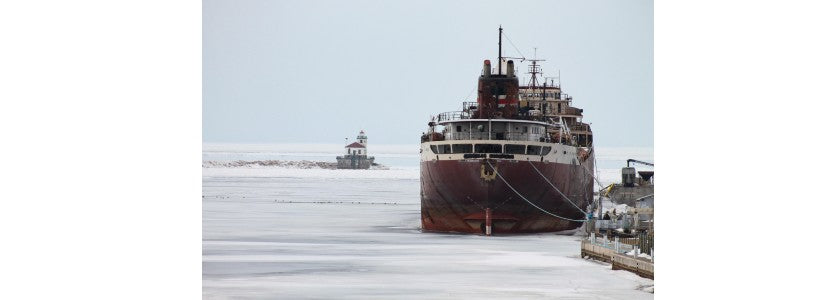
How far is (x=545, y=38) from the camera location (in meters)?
15.4

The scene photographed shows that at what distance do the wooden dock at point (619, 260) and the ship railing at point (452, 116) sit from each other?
3475 mm

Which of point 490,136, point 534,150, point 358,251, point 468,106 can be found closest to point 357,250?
point 358,251

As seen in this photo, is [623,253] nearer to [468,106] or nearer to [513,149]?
[468,106]

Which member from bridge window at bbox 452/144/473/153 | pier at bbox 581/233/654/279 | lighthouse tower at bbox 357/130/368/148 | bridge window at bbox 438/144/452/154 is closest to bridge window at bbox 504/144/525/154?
bridge window at bbox 452/144/473/153

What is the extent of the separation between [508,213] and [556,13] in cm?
535

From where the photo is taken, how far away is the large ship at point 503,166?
19.6m

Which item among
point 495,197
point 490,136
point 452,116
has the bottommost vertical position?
point 495,197

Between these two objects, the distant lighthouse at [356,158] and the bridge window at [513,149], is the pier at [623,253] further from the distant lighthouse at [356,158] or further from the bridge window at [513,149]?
the bridge window at [513,149]

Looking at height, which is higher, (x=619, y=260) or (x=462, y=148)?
(x=462, y=148)

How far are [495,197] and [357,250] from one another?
395 cm

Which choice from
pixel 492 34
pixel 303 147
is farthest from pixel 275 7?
pixel 492 34

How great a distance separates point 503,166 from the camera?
789 inches

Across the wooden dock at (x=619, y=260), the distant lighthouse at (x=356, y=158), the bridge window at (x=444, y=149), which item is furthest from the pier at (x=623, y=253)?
the bridge window at (x=444, y=149)
